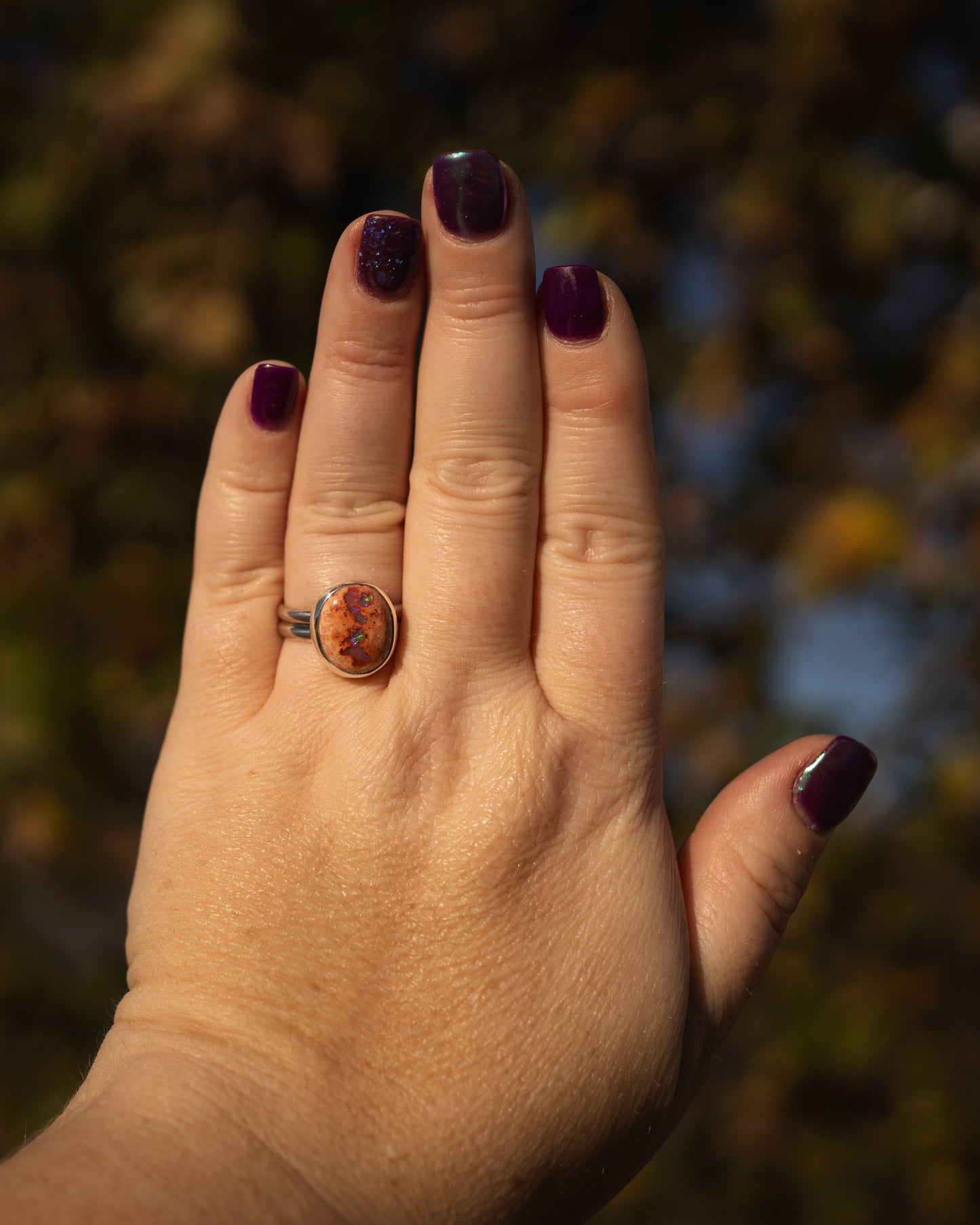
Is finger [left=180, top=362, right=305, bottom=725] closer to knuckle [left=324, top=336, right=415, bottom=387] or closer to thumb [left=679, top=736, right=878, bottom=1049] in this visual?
knuckle [left=324, top=336, right=415, bottom=387]

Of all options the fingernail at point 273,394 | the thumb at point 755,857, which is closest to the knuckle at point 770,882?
the thumb at point 755,857

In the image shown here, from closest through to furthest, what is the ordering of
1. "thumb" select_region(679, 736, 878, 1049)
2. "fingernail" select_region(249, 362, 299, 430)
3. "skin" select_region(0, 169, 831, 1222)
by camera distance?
"skin" select_region(0, 169, 831, 1222) < "thumb" select_region(679, 736, 878, 1049) < "fingernail" select_region(249, 362, 299, 430)

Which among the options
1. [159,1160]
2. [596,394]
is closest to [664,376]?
[596,394]

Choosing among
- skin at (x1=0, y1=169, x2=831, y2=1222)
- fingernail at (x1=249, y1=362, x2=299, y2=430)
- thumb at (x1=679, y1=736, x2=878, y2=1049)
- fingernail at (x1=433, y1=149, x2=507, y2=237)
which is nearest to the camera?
skin at (x1=0, y1=169, x2=831, y2=1222)

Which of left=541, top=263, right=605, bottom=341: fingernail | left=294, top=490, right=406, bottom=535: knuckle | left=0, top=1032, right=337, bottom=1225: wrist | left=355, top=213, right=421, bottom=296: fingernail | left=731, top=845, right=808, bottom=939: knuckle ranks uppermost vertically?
left=355, top=213, right=421, bottom=296: fingernail

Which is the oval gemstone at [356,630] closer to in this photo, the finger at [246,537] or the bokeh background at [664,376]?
the finger at [246,537]

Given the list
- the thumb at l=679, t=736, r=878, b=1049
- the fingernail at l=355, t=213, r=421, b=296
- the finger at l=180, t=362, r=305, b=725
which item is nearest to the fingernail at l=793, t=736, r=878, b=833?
the thumb at l=679, t=736, r=878, b=1049

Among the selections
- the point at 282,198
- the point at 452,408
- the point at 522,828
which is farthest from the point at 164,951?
the point at 282,198
